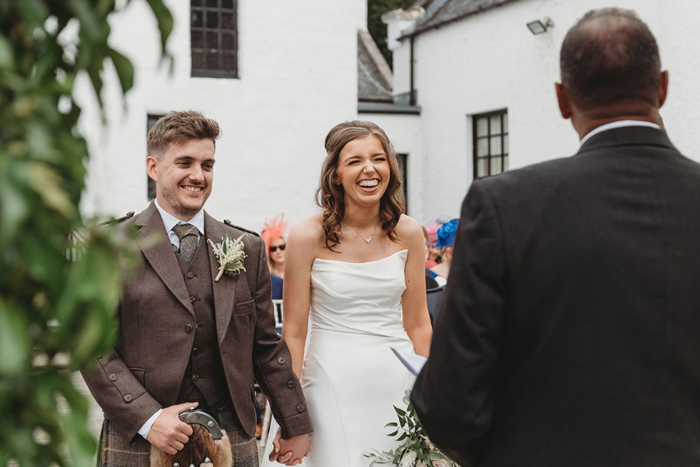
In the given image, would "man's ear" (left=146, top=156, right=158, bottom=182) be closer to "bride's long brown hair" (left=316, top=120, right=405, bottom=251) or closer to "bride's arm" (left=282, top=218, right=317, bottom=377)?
"bride's arm" (left=282, top=218, right=317, bottom=377)

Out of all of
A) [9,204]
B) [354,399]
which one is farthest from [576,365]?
[354,399]

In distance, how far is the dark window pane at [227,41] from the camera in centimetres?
1591

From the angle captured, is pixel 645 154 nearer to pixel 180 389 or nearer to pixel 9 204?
pixel 9 204

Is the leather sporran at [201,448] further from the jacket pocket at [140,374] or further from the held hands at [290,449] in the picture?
the held hands at [290,449]

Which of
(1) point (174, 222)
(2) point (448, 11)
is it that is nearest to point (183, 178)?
(1) point (174, 222)

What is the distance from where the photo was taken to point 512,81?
15.2 metres

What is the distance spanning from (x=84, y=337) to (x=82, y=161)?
0.76ft

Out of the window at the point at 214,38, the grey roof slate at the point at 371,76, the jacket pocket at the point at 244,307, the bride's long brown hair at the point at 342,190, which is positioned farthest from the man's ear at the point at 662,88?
the grey roof slate at the point at 371,76

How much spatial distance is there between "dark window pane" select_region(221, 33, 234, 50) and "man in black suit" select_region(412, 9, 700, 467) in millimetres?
14578

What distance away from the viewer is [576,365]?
1904 millimetres

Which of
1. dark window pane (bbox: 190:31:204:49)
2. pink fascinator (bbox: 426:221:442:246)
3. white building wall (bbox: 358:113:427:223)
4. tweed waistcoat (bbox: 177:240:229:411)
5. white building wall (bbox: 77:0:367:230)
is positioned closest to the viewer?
tweed waistcoat (bbox: 177:240:229:411)

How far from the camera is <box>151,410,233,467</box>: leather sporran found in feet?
10.3

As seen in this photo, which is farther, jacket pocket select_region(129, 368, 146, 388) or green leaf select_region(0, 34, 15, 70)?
jacket pocket select_region(129, 368, 146, 388)

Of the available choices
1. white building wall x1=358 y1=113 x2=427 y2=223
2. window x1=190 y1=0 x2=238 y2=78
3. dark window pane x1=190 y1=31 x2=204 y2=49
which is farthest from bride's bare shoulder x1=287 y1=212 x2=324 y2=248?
white building wall x1=358 y1=113 x2=427 y2=223
